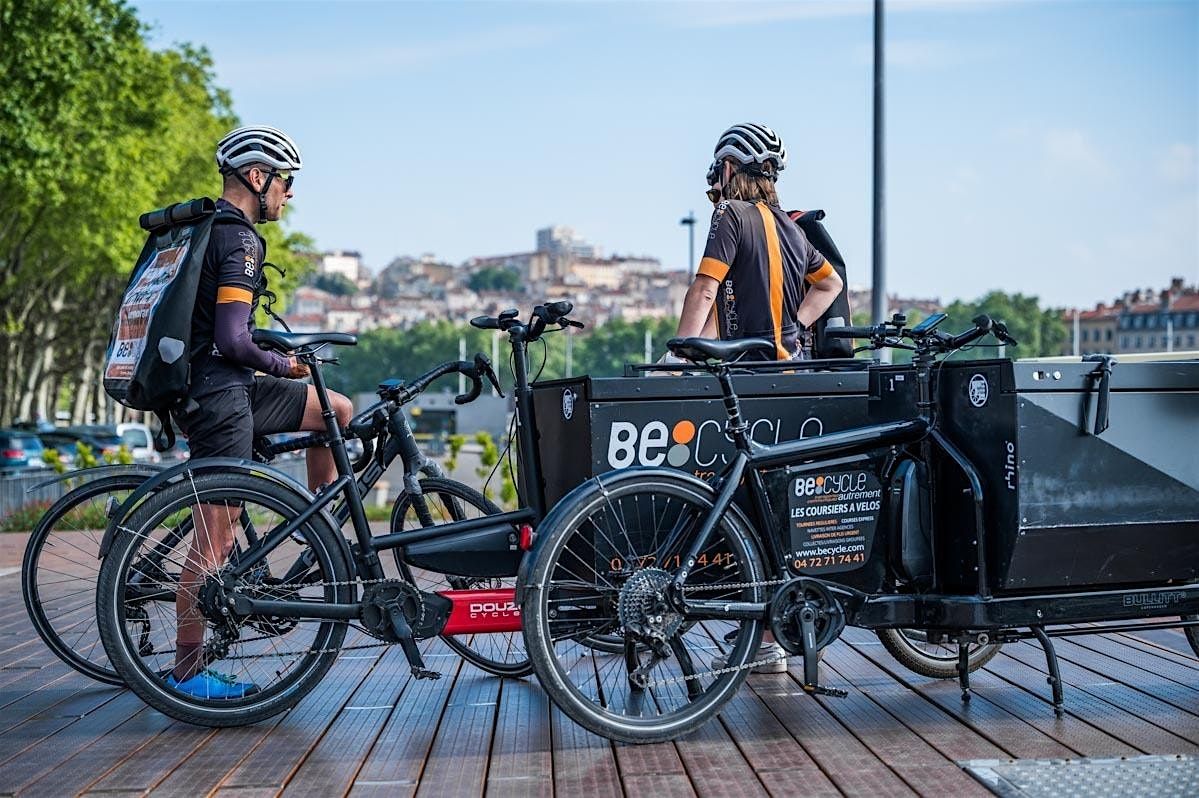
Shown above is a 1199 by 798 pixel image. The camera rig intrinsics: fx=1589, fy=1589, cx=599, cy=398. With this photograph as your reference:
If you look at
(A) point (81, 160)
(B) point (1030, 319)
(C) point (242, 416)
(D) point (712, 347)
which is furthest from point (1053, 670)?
(B) point (1030, 319)

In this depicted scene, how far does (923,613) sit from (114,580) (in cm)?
A: 264

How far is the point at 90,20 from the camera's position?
103ft

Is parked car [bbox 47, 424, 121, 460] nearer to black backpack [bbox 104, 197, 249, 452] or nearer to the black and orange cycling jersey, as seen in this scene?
black backpack [bbox 104, 197, 249, 452]

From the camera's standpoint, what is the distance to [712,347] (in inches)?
197

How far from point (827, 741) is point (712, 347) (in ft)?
4.24

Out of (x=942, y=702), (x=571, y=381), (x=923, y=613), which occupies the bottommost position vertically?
(x=942, y=702)

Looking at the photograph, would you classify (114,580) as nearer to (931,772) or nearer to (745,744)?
(745,744)

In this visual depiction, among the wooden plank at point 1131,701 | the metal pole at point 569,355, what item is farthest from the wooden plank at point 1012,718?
the metal pole at point 569,355

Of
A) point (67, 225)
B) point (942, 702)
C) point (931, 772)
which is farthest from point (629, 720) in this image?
point (67, 225)

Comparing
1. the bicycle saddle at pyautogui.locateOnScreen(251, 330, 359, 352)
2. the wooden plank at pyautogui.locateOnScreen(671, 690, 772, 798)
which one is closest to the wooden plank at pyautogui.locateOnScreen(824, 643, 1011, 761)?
the wooden plank at pyautogui.locateOnScreen(671, 690, 772, 798)

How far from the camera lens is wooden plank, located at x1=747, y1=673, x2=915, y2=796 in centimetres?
445

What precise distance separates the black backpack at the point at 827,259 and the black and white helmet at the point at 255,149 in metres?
2.15

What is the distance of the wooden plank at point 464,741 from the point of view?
4.50 meters

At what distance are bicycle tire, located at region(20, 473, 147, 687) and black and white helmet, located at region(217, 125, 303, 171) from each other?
4.02 ft
